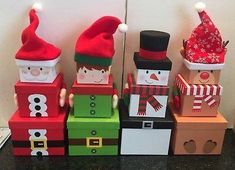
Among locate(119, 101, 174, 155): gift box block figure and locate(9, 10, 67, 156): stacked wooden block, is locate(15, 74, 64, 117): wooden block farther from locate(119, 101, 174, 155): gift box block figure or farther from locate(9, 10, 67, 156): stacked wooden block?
Answer: locate(119, 101, 174, 155): gift box block figure

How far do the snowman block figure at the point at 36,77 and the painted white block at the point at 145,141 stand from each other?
263mm

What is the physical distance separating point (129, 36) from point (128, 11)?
0.09m

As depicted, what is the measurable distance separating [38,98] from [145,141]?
1.30ft

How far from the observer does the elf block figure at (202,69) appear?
0.90 meters

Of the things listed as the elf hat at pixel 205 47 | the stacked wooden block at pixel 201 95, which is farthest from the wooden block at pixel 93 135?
the elf hat at pixel 205 47

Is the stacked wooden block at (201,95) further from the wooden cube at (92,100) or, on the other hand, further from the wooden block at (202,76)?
the wooden cube at (92,100)

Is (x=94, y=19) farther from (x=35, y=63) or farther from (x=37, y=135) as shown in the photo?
(x=37, y=135)

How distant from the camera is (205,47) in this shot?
0.92 meters

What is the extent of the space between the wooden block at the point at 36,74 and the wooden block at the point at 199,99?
0.46 metres

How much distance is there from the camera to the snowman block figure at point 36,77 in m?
0.84

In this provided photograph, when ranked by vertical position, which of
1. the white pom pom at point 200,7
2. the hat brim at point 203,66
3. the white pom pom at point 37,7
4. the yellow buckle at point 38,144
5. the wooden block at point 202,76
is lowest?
the yellow buckle at point 38,144

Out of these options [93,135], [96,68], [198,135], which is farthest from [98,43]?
[198,135]

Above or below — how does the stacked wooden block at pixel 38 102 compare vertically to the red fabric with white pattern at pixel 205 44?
below

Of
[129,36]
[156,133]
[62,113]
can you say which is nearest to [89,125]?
[62,113]
